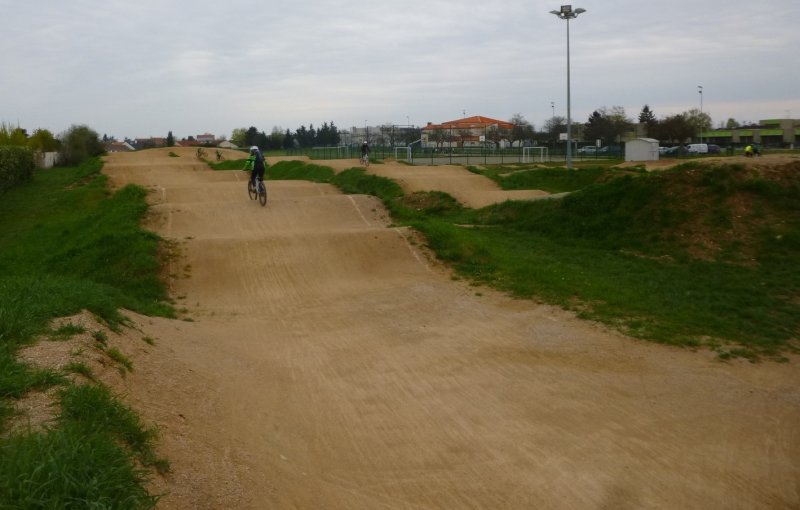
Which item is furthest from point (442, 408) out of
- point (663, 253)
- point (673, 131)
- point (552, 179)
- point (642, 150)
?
point (673, 131)

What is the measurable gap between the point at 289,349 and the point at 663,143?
2094 inches

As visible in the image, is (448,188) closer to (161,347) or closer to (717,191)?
(717,191)

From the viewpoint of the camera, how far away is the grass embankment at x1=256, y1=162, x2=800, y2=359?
9023 mm

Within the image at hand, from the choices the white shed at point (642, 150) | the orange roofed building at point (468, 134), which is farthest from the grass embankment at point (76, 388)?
the orange roofed building at point (468, 134)

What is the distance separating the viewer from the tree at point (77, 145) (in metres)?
47.1

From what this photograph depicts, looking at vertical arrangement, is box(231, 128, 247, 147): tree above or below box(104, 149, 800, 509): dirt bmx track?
above

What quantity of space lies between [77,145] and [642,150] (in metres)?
36.0

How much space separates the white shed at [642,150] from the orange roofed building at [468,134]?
21340 millimetres

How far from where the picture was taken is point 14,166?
28.9 meters

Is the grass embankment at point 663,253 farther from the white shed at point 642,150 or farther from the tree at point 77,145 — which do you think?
the tree at point 77,145

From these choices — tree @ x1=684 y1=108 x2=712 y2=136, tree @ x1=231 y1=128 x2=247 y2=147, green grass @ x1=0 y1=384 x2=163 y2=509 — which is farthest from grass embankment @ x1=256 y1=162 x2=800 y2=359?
tree @ x1=231 y1=128 x2=247 y2=147

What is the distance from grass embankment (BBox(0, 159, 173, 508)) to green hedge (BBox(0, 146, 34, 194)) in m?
13.2

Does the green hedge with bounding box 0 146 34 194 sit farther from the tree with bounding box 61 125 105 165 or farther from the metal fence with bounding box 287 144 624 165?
the metal fence with bounding box 287 144 624 165

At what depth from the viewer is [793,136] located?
2186 inches
